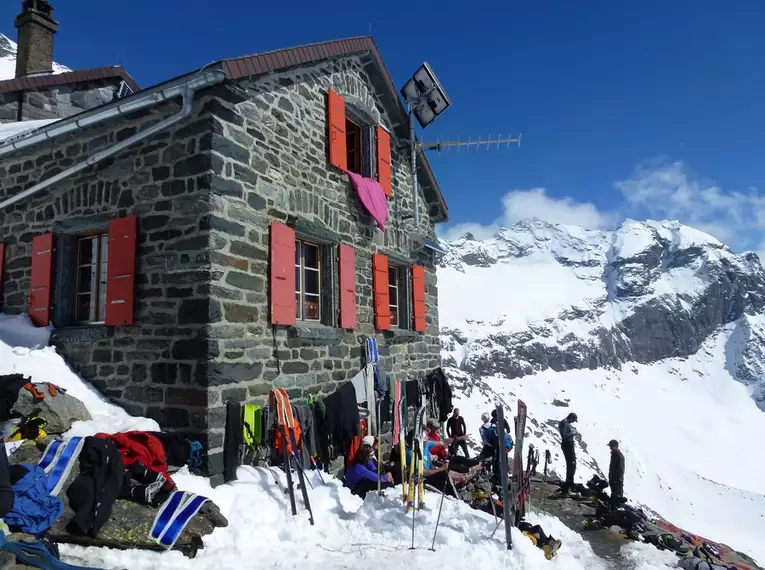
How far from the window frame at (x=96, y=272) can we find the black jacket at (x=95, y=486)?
256 centimetres

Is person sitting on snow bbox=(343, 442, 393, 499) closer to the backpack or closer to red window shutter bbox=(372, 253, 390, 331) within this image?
the backpack

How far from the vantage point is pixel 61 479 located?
14.8 feet

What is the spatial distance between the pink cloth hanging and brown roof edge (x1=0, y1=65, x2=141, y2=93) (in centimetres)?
753

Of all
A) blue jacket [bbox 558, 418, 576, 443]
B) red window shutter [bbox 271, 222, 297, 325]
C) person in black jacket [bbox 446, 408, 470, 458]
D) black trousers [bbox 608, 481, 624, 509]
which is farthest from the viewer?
person in black jacket [bbox 446, 408, 470, 458]

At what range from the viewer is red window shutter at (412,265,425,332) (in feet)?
36.6

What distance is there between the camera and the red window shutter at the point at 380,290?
371 inches

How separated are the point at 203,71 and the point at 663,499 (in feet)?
252

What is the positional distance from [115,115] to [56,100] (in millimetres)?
7285

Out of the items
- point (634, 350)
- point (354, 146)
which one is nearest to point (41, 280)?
point (354, 146)

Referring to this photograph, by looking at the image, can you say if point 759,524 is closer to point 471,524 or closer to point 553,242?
point 471,524

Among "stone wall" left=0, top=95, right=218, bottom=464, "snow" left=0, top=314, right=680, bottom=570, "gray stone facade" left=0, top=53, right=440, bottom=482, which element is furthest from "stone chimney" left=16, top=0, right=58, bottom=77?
"snow" left=0, top=314, right=680, bottom=570

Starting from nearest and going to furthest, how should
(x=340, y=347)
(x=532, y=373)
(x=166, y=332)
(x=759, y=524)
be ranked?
(x=166, y=332), (x=340, y=347), (x=759, y=524), (x=532, y=373)

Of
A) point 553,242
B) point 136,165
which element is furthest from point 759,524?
point 553,242

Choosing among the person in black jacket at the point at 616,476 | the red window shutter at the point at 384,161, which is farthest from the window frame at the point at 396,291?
the person in black jacket at the point at 616,476
